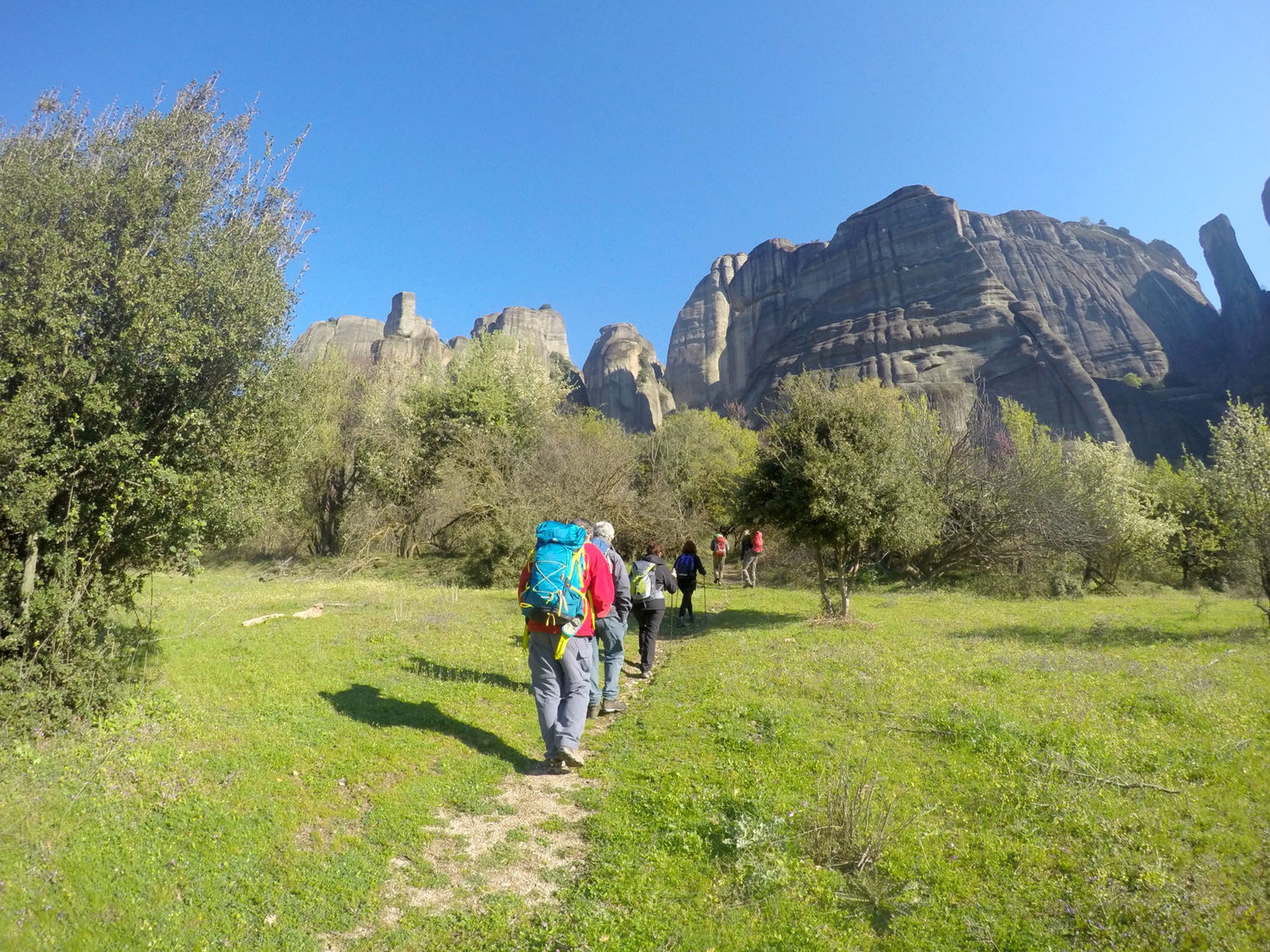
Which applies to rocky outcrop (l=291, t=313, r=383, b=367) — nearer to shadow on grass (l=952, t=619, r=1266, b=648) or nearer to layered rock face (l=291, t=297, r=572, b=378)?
layered rock face (l=291, t=297, r=572, b=378)

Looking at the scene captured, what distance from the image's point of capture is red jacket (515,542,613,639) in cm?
715

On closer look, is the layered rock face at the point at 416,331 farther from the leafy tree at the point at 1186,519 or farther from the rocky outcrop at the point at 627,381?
the leafy tree at the point at 1186,519

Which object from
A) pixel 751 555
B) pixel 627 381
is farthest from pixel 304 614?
pixel 627 381

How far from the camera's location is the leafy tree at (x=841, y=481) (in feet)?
50.1

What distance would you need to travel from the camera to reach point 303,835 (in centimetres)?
522

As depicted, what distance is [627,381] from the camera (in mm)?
97375

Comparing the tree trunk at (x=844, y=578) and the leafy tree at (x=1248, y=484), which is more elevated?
the leafy tree at (x=1248, y=484)

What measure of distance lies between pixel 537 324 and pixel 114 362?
111862mm

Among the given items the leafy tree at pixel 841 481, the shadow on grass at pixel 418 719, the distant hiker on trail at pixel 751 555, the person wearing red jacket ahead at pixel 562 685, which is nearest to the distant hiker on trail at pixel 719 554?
the distant hiker on trail at pixel 751 555

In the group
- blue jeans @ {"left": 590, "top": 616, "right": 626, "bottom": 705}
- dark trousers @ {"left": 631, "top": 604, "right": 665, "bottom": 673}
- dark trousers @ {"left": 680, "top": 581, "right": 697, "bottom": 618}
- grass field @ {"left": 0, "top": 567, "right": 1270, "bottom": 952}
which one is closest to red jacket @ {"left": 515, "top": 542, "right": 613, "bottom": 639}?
grass field @ {"left": 0, "top": 567, "right": 1270, "bottom": 952}

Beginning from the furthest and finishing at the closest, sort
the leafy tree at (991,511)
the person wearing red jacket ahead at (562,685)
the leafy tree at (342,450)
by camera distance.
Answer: the leafy tree at (342,450)
the leafy tree at (991,511)
the person wearing red jacket ahead at (562,685)

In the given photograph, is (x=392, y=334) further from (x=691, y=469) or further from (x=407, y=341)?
(x=691, y=469)

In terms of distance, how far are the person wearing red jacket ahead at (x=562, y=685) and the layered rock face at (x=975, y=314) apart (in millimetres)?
55238

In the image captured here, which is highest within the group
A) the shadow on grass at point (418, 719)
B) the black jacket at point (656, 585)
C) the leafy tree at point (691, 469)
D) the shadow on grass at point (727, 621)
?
the leafy tree at point (691, 469)
